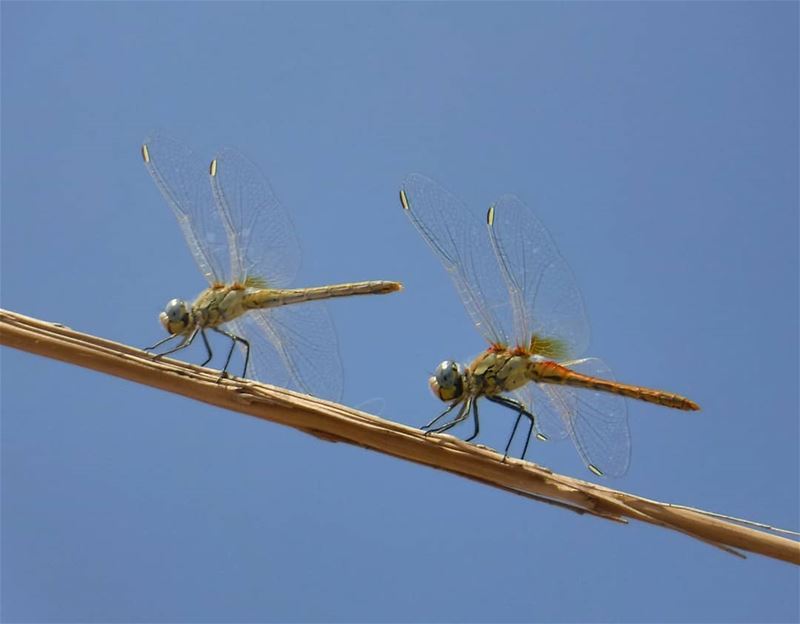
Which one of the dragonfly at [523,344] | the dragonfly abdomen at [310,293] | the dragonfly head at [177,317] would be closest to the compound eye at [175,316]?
the dragonfly head at [177,317]

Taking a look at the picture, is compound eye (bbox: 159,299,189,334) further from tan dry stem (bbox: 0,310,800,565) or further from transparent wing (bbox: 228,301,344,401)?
tan dry stem (bbox: 0,310,800,565)

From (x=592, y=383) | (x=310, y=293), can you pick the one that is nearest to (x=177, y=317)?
(x=310, y=293)

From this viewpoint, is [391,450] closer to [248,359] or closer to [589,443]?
[589,443]

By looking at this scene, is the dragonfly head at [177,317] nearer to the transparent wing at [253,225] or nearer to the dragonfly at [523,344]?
the transparent wing at [253,225]

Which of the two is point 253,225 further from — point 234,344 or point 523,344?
point 523,344

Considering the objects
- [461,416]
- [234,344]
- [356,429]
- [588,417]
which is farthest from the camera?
[234,344]

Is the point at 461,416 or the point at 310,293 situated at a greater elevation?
the point at 310,293

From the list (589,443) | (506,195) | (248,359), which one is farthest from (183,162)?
(589,443)
